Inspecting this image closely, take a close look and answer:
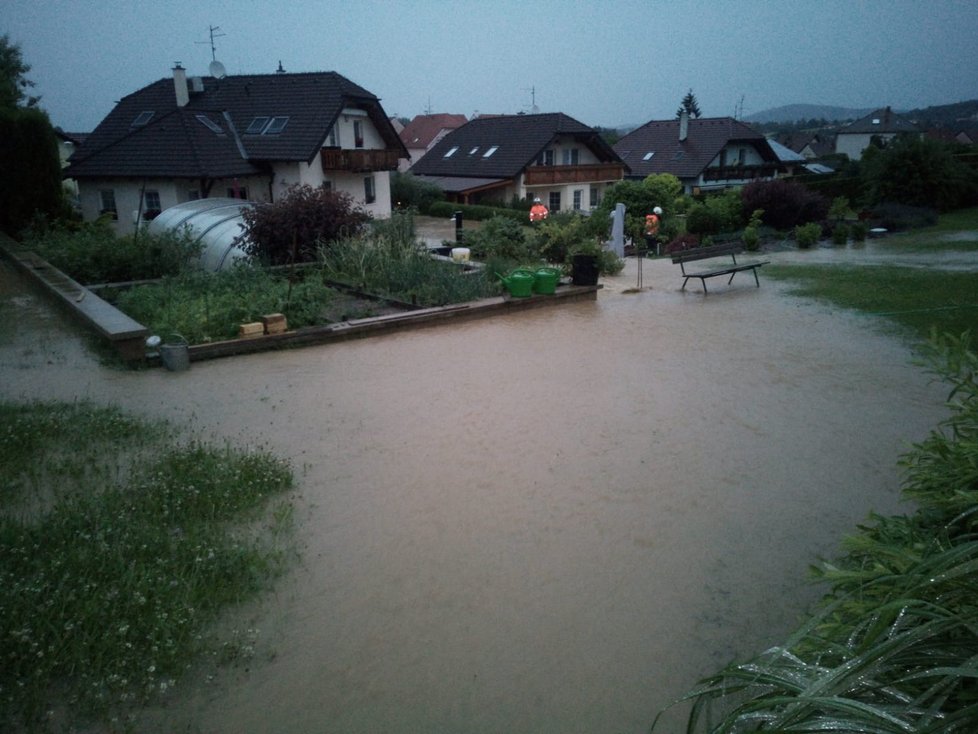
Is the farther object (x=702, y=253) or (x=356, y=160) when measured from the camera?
(x=356, y=160)

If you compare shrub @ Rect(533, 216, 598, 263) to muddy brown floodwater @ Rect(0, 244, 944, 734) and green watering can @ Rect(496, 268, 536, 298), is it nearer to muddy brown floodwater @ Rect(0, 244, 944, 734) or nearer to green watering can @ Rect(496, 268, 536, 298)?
green watering can @ Rect(496, 268, 536, 298)

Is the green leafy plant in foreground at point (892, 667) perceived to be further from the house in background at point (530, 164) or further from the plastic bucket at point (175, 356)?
the house in background at point (530, 164)

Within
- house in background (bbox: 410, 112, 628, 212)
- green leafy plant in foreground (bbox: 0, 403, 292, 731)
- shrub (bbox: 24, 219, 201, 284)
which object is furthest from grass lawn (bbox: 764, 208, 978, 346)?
house in background (bbox: 410, 112, 628, 212)

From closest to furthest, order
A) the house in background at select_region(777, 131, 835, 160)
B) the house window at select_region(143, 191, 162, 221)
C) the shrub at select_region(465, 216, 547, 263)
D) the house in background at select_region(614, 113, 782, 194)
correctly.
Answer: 1. the shrub at select_region(465, 216, 547, 263)
2. the house window at select_region(143, 191, 162, 221)
3. the house in background at select_region(614, 113, 782, 194)
4. the house in background at select_region(777, 131, 835, 160)

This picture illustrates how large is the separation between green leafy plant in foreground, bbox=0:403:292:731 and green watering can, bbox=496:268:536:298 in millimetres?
7493

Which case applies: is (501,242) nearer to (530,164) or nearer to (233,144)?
(233,144)

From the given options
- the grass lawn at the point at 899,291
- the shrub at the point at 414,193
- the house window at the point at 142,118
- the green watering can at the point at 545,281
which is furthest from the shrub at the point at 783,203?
the house window at the point at 142,118

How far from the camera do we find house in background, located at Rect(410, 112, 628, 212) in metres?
37.6

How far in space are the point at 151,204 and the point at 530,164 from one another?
1883 centimetres

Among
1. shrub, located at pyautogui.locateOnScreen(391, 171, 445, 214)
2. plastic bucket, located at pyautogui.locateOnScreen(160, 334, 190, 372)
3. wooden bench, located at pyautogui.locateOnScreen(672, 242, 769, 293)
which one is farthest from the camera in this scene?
shrub, located at pyautogui.locateOnScreen(391, 171, 445, 214)

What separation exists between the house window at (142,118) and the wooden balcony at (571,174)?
1737 cm

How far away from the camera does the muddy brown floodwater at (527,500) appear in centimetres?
373

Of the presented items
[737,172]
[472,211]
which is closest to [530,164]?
[472,211]

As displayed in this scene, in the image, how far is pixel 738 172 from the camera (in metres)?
47.7
